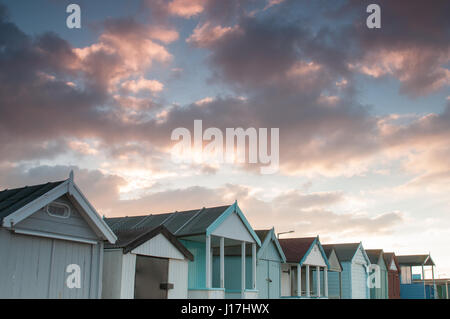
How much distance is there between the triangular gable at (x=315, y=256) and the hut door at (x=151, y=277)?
14797 millimetres

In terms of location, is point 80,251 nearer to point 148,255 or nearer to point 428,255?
point 148,255

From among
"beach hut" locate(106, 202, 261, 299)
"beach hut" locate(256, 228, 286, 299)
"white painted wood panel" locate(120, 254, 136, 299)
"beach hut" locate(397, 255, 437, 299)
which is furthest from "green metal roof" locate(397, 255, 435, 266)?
"white painted wood panel" locate(120, 254, 136, 299)

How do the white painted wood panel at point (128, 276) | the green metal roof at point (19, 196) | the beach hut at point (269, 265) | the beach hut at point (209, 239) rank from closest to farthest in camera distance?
the green metal roof at point (19, 196) → the white painted wood panel at point (128, 276) → the beach hut at point (209, 239) → the beach hut at point (269, 265)

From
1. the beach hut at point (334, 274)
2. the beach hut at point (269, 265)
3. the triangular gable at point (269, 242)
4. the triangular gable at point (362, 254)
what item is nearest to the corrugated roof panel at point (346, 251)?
the triangular gable at point (362, 254)

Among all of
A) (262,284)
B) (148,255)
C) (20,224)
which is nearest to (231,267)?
(262,284)

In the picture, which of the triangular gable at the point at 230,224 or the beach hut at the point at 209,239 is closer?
the beach hut at the point at 209,239

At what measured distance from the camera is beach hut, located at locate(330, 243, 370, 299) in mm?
43688

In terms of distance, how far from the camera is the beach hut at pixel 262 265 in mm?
29969

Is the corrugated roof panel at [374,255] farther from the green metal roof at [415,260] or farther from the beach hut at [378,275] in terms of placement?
the green metal roof at [415,260]

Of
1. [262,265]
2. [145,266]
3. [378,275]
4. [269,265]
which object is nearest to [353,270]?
[378,275]

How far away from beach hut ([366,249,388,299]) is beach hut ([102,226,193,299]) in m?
31.1

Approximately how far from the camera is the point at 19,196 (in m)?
17.3
